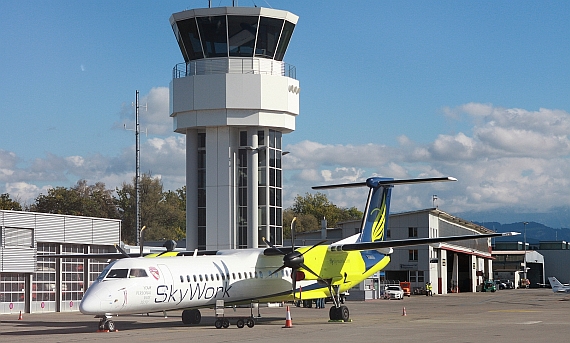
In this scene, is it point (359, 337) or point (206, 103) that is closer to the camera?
point (359, 337)

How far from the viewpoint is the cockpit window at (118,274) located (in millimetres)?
23656

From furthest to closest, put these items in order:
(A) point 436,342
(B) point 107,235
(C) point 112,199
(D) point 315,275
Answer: (C) point 112,199, (B) point 107,235, (D) point 315,275, (A) point 436,342

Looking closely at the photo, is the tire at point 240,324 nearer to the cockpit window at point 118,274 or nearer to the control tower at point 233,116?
the cockpit window at point 118,274

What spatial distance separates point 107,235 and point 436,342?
1163 inches

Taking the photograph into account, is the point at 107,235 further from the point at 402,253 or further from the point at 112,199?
the point at 112,199

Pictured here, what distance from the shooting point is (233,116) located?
41.5 m

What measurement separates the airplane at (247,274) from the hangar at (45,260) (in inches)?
330

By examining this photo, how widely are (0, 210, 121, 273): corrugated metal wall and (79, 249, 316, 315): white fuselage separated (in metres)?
13.9

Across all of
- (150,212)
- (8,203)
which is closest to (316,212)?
(150,212)

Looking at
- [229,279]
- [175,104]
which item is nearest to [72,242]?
[175,104]

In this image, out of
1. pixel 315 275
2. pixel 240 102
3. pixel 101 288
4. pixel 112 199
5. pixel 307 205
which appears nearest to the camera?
pixel 101 288

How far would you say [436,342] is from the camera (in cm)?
1950

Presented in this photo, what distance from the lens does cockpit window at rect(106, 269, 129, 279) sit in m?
23.7

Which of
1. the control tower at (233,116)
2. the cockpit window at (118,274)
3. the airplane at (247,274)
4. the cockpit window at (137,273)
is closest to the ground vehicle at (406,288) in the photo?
the control tower at (233,116)
